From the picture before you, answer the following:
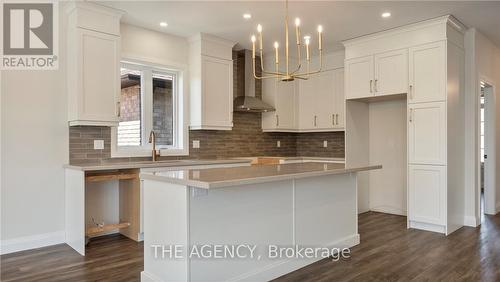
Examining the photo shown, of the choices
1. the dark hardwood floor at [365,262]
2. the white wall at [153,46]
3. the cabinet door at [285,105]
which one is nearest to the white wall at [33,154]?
the dark hardwood floor at [365,262]

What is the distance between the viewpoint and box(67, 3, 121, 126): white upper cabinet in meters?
3.73

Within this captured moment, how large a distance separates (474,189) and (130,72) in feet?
16.0

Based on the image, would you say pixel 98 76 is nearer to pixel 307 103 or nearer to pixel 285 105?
pixel 285 105

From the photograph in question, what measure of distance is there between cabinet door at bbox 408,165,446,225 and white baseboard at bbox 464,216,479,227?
2.30ft

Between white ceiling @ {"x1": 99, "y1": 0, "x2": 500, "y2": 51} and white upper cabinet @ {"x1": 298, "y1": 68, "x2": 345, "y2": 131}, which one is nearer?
white ceiling @ {"x1": 99, "y1": 0, "x2": 500, "y2": 51}

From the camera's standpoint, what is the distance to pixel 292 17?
4203 millimetres

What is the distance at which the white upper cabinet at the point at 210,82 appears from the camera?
4.87 meters

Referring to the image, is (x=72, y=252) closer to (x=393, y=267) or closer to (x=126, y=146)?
(x=126, y=146)

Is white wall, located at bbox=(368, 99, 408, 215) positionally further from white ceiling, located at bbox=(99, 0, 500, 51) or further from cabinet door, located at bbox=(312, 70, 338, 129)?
white ceiling, located at bbox=(99, 0, 500, 51)

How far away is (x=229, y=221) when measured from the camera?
8.53ft

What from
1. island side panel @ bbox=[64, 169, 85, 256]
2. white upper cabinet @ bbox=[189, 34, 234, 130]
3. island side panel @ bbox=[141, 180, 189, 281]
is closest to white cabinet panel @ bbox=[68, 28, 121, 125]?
island side panel @ bbox=[64, 169, 85, 256]

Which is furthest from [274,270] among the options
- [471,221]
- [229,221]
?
[471,221]

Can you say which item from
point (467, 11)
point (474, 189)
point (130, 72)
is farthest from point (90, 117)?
point (474, 189)

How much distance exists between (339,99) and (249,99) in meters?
1.51
